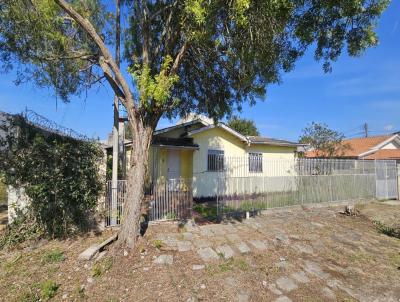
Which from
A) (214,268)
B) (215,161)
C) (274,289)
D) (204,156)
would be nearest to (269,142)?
(215,161)

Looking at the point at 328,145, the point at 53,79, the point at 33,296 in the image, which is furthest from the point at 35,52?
the point at 328,145

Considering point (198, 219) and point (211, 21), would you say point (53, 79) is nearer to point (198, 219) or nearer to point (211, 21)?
point (211, 21)

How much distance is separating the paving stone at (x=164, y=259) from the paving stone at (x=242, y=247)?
70.1 inches

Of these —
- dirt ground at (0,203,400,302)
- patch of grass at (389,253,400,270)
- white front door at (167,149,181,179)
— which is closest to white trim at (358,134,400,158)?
white front door at (167,149,181,179)

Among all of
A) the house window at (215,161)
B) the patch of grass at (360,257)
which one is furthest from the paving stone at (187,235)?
the house window at (215,161)

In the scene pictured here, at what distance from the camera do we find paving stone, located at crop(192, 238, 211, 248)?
6.88 meters

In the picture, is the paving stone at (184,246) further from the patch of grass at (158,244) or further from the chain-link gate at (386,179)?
the chain-link gate at (386,179)

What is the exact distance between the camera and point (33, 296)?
4.71 meters

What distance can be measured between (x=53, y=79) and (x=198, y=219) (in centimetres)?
628

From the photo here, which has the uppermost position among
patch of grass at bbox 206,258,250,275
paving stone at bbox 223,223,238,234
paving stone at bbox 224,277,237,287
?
paving stone at bbox 223,223,238,234

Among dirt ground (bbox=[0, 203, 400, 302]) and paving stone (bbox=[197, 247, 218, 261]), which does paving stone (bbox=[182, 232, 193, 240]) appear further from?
paving stone (bbox=[197, 247, 218, 261])

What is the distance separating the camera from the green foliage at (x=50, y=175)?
652 cm

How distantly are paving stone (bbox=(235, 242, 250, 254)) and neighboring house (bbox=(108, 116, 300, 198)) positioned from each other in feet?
23.0

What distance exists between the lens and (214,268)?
19.1 feet
